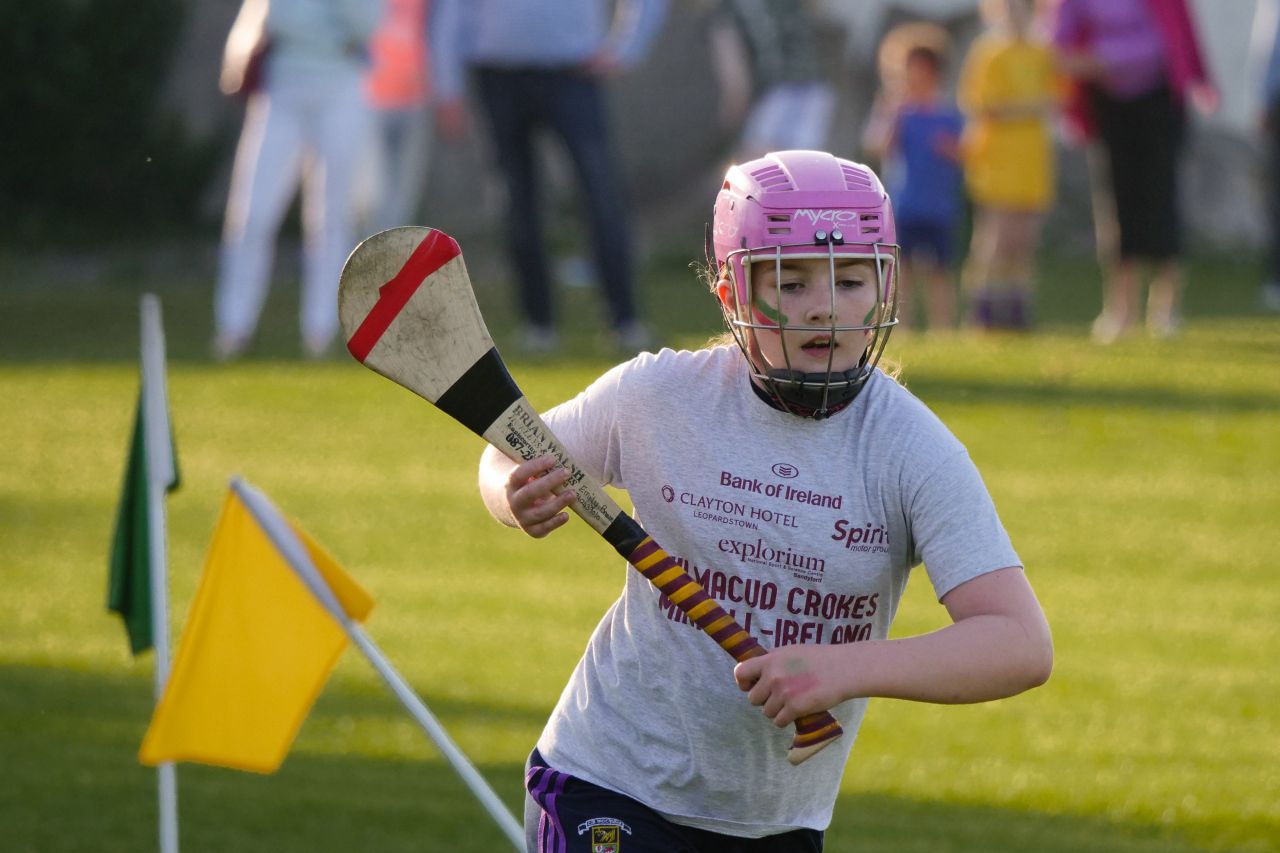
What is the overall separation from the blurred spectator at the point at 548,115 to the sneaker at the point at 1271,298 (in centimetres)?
454

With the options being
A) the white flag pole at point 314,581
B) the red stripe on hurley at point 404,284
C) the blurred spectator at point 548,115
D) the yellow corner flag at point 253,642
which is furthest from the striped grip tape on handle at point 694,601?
the blurred spectator at point 548,115

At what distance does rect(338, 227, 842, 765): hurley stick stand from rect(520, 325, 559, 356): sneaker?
738 centimetres

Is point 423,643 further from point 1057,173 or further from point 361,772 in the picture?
point 1057,173

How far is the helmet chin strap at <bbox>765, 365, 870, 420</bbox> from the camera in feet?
9.85

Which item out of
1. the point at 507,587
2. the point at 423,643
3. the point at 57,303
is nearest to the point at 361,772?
the point at 423,643

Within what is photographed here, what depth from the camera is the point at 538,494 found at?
301 centimetres

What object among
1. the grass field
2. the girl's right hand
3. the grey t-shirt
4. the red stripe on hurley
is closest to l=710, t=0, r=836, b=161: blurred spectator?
the grass field

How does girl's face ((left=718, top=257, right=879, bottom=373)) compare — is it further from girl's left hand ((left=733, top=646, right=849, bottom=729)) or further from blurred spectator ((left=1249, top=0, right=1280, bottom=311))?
blurred spectator ((left=1249, top=0, right=1280, bottom=311))

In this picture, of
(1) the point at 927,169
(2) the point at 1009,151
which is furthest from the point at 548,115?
(1) the point at 927,169

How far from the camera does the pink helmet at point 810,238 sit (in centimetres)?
302

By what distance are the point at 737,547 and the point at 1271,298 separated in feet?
35.5

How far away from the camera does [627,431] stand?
3242mm

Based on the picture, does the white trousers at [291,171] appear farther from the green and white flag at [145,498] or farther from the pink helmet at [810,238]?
the pink helmet at [810,238]

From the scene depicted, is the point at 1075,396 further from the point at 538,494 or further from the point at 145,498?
the point at 538,494
